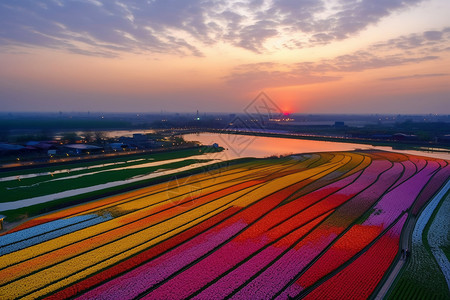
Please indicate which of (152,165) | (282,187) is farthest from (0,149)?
(282,187)

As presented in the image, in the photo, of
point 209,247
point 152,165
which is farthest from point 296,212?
point 152,165

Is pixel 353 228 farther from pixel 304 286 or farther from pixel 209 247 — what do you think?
pixel 209 247

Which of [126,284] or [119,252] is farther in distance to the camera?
[119,252]

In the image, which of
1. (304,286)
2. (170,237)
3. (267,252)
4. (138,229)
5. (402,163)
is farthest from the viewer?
(402,163)

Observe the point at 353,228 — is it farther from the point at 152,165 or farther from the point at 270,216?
the point at 152,165

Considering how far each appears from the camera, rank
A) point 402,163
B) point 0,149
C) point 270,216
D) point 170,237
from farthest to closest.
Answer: point 0,149 → point 402,163 → point 270,216 → point 170,237

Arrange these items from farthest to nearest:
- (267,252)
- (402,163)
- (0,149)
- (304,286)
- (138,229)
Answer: (0,149), (402,163), (138,229), (267,252), (304,286)
